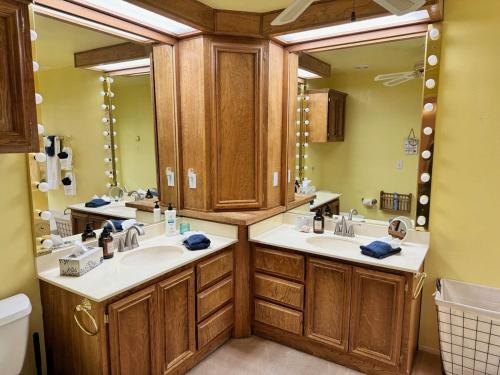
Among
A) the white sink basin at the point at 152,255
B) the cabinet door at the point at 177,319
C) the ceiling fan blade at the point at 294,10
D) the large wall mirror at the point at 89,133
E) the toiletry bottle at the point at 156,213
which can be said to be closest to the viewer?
the ceiling fan blade at the point at 294,10

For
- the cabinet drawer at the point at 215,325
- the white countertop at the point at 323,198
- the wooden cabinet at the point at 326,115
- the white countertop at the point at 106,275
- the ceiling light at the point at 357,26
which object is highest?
the ceiling light at the point at 357,26

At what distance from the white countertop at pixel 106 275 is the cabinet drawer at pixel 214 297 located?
304 millimetres

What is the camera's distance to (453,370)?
7.30 feet

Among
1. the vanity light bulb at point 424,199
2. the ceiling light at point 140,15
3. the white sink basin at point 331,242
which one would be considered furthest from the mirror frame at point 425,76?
the ceiling light at point 140,15

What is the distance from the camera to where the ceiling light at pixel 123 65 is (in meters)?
2.39

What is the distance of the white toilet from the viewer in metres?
1.60

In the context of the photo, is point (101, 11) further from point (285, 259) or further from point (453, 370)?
point (453, 370)

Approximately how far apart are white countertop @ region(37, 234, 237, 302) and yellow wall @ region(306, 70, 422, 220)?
1.28m

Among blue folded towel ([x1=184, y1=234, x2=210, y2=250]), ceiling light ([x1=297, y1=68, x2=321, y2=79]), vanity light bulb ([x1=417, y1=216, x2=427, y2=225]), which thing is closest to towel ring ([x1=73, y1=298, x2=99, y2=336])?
blue folded towel ([x1=184, y1=234, x2=210, y2=250])

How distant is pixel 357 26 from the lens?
7.97 feet

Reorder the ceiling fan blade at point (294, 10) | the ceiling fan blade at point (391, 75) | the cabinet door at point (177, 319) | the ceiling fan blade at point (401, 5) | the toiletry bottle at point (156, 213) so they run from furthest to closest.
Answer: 1. the toiletry bottle at point (156, 213)
2. the ceiling fan blade at point (391, 75)
3. the cabinet door at point (177, 319)
4. the ceiling fan blade at point (294, 10)
5. the ceiling fan blade at point (401, 5)

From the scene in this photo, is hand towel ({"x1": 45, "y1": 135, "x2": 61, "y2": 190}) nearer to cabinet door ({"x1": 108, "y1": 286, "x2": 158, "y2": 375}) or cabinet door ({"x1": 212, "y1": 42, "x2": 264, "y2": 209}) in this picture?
cabinet door ({"x1": 108, "y1": 286, "x2": 158, "y2": 375})

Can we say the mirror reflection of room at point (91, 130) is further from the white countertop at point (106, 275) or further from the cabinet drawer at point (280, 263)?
the cabinet drawer at point (280, 263)

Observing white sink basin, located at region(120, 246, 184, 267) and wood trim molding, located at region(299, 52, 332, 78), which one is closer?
white sink basin, located at region(120, 246, 184, 267)
